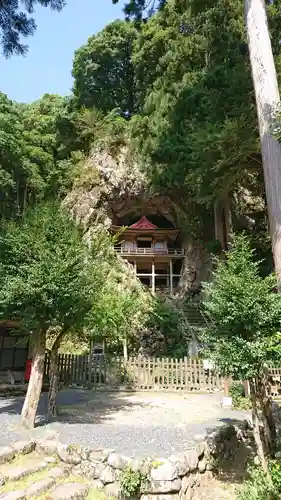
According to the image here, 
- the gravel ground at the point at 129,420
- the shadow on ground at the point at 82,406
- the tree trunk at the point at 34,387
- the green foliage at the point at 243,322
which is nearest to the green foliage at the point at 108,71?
the shadow on ground at the point at 82,406

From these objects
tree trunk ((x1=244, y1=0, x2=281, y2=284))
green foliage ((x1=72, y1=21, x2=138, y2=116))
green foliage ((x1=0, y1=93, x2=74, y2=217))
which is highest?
green foliage ((x1=72, y1=21, x2=138, y2=116))

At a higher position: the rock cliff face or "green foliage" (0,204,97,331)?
the rock cliff face

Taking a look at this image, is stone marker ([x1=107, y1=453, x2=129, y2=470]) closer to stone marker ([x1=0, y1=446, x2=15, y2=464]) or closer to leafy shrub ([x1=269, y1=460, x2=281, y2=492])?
stone marker ([x1=0, y1=446, x2=15, y2=464])

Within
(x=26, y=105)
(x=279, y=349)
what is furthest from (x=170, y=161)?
(x=26, y=105)

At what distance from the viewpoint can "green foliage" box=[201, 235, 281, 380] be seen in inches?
204

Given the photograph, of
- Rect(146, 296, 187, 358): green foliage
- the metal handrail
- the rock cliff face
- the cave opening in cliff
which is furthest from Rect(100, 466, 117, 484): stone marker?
the cave opening in cliff

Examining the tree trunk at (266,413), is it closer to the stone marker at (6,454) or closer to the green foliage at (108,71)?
the stone marker at (6,454)

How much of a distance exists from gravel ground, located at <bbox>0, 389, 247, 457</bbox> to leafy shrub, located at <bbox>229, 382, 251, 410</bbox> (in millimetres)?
534

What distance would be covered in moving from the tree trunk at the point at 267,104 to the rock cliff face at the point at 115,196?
1774cm

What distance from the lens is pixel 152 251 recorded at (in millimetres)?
29062

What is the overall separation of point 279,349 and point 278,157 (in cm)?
456

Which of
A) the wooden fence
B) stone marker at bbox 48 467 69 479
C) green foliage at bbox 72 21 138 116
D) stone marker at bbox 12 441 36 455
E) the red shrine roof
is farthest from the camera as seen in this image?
green foliage at bbox 72 21 138 116

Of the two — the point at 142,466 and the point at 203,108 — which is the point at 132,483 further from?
the point at 203,108

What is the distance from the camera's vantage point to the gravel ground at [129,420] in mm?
5988
